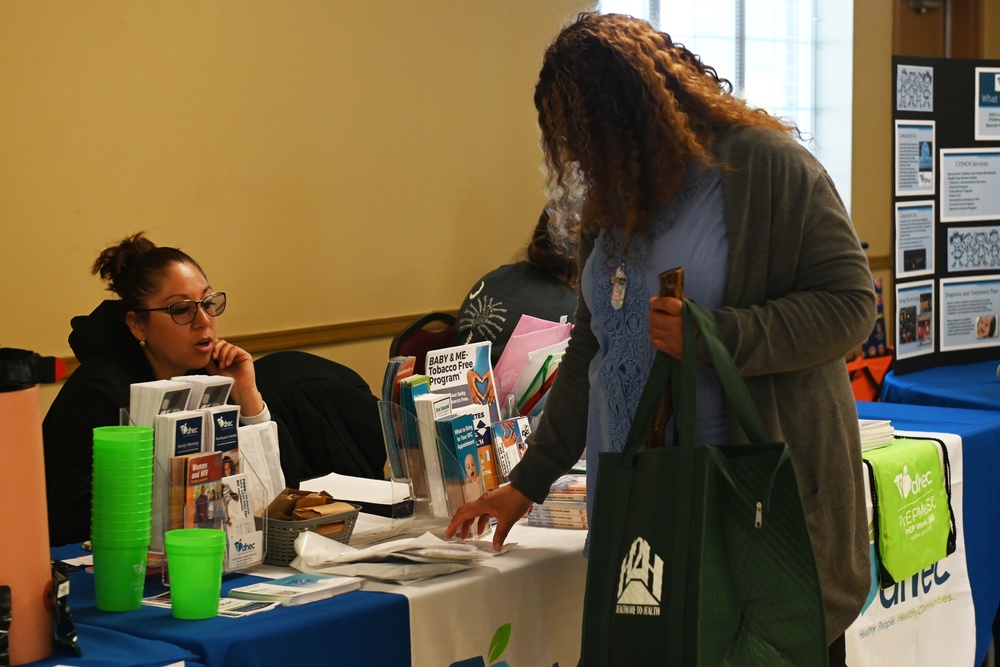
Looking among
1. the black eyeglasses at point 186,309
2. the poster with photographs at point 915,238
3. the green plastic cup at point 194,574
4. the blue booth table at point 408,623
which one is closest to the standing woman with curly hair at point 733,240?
the blue booth table at point 408,623

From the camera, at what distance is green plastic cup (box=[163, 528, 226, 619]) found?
4.33 ft

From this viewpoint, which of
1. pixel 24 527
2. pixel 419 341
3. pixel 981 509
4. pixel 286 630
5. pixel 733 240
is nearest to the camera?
pixel 24 527

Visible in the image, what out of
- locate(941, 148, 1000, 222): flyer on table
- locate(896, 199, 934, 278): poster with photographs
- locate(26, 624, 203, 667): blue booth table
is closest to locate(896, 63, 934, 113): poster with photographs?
locate(941, 148, 1000, 222): flyer on table

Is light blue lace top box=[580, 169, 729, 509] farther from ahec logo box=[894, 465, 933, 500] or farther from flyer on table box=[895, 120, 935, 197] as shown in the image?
flyer on table box=[895, 120, 935, 197]

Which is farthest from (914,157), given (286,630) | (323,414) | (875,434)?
(286,630)

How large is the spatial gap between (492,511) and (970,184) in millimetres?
2763

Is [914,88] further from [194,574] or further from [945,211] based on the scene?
[194,574]

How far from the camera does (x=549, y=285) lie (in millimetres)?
3254

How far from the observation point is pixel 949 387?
328 cm

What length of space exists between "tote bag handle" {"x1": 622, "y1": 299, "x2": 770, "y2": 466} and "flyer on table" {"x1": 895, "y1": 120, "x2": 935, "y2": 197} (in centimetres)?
250

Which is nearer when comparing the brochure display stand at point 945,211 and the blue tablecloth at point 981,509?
the blue tablecloth at point 981,509

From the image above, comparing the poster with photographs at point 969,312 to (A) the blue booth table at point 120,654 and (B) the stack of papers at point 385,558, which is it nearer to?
(B) the stack of papers at point 385,558

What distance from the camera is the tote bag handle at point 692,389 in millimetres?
1288

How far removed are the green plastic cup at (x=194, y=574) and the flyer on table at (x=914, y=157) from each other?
284cm
